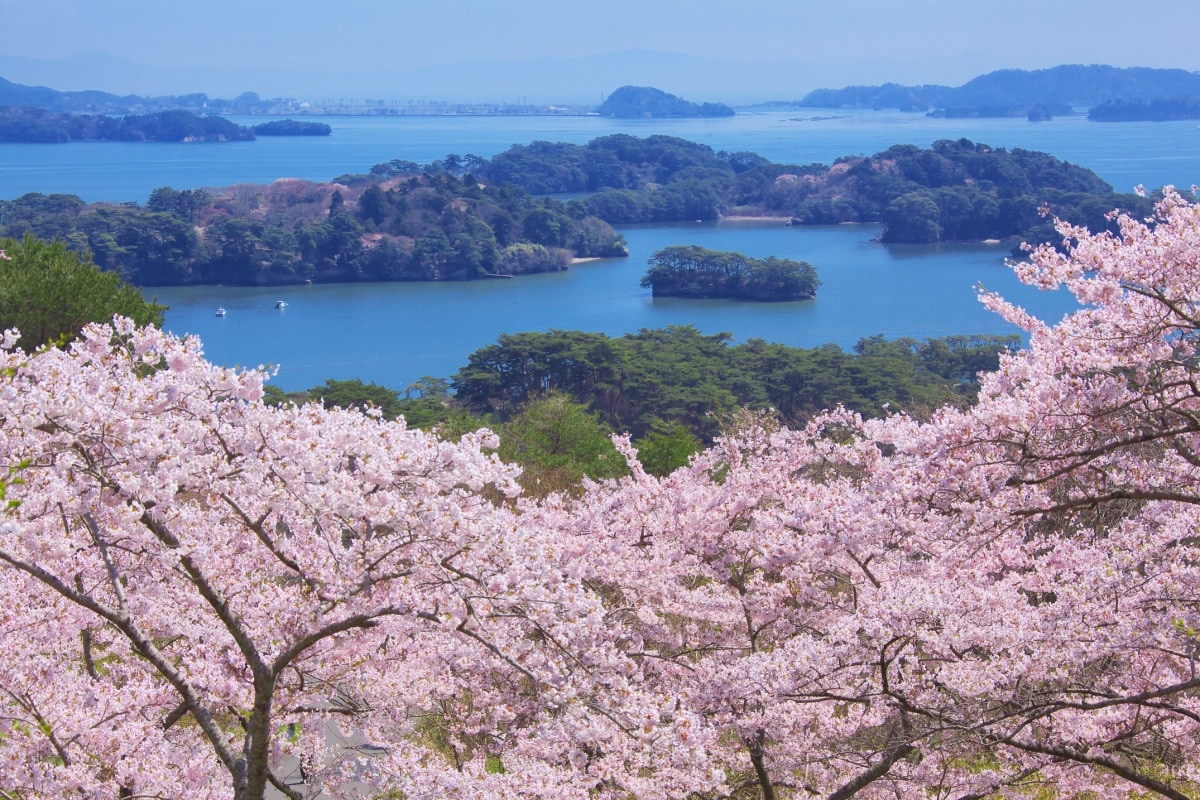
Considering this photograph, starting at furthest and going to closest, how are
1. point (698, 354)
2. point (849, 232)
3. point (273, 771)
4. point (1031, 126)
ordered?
point (1031, 126), point (849, 232), point (698, 354), point (273, 771)

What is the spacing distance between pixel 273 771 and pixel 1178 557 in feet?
11.4

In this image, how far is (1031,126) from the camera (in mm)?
152250

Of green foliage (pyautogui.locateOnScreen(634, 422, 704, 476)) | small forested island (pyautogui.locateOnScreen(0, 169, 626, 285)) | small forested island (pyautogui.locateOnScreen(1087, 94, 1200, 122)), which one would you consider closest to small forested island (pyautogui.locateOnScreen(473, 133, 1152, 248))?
small forested island (pyautogui.locateOnScreen(0, 169, 626, 285))

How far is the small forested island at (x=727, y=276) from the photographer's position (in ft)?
163

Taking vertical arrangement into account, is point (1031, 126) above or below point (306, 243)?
above

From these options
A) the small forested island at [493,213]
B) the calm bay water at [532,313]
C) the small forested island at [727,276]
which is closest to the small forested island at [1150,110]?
the small forested island at [493,213]

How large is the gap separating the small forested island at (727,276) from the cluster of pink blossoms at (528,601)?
45.4m

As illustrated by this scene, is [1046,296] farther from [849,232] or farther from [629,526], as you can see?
[629,526]

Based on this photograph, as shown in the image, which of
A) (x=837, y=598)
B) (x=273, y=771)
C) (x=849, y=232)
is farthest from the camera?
(x=849, y=232)

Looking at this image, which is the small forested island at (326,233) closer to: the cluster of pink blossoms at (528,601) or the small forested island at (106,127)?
the cluster of pink blossoms at (528,601)

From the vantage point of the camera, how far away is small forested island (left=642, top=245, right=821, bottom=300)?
4975cm

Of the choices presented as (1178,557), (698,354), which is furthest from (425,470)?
(698,354)

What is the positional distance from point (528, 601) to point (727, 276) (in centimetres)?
4835

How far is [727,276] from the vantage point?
5100 centimetres
